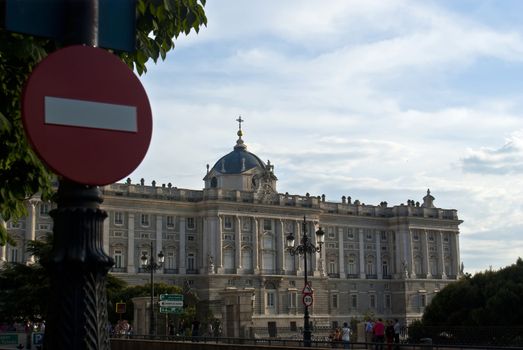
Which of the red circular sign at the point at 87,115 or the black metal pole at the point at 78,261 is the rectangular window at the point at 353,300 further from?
the red circular sign at the point at 87,115

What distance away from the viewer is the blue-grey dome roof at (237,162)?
89.4 metres

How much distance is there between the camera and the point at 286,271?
287ft

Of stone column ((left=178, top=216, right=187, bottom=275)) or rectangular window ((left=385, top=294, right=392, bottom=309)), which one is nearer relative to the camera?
stone column ((left=178, top=216, right=187, bottom=275))

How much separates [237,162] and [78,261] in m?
86.5

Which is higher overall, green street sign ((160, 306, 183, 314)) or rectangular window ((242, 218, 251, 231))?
rectangular window ((242, 218, 251, 231))

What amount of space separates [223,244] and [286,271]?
8.47m

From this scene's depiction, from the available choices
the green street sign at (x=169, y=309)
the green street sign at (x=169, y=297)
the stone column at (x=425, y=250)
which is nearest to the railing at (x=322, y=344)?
the green street sign at (x=169, y=309)

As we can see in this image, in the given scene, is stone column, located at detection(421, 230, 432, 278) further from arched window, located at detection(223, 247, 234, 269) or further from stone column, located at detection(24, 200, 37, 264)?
stone column, located at detection(24, 200, 37, 264)

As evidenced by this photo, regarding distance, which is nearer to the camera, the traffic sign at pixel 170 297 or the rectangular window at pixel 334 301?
the traffic sign at pixel 170 297

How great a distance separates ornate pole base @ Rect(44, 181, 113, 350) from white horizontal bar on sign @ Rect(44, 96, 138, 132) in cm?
32

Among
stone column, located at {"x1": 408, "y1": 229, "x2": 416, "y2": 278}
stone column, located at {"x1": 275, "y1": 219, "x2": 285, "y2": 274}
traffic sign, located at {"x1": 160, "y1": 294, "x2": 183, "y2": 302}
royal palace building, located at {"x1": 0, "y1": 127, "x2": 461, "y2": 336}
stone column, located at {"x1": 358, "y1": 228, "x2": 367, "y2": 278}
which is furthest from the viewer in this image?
stone column, located at {"x1": 408, "y1": 229, "x2": 416, "y2": 278}

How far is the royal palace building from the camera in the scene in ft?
264

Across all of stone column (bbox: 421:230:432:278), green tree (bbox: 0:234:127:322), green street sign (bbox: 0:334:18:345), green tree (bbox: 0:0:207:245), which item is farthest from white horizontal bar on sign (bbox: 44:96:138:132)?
stone column (bbox: 421:230:432:278)

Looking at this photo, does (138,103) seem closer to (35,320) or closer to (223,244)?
(35,320)
